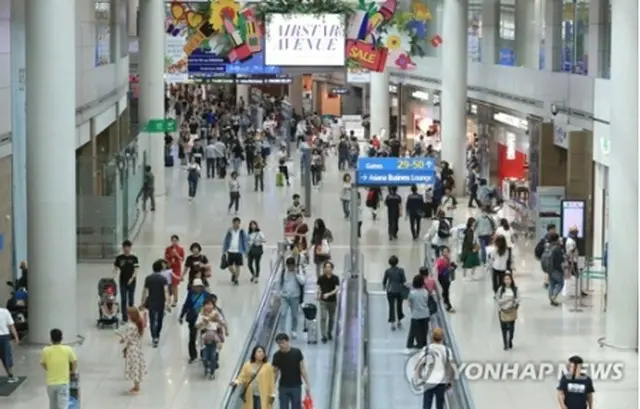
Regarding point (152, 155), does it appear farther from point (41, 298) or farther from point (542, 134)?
point (41, 298)

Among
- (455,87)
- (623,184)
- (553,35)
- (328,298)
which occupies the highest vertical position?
(553,35)

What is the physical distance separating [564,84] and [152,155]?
1268 cm

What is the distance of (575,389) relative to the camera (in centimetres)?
1267

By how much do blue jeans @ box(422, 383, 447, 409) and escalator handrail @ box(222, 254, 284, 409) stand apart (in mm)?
2007

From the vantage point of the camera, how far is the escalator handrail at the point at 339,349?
13.7 m

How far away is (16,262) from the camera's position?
22594 millimetres

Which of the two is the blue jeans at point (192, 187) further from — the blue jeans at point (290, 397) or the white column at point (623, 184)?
the blue jeans at point (290, 397)

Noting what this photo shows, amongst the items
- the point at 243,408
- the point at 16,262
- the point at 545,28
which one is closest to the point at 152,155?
the point at 545,28

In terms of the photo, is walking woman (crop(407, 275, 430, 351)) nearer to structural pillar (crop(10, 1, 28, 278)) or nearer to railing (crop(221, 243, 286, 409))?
railing (crop(221, 243, 286, 409))

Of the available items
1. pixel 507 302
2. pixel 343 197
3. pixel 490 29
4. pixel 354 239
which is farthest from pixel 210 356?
pixel 490 29

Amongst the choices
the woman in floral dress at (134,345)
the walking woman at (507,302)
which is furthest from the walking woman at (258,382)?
the walking woman at (507,302)

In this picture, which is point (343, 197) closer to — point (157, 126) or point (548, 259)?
point (157, 126)

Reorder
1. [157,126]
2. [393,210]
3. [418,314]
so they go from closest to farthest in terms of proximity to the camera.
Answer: [418,314], [393,210], [157,126]

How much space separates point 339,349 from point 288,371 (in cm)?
251
